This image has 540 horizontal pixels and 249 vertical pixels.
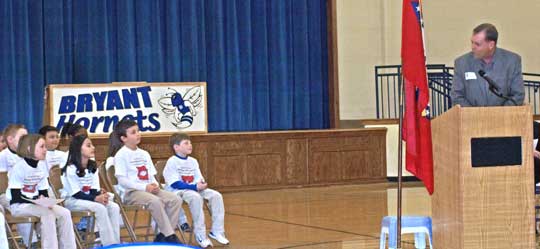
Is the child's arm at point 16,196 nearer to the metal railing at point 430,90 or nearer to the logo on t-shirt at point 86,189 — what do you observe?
the logo on t-shirt at point 86,189

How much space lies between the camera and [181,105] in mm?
13438

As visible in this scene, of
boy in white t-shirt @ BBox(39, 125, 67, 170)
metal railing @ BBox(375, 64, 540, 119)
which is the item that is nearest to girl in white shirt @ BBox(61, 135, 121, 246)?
boy in white t-shirt @ BBox(39, 125, 67, 170)

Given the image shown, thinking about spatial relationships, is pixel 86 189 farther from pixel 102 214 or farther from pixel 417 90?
pixel 417 90

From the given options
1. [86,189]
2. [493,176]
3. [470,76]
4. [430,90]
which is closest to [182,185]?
[86,189]

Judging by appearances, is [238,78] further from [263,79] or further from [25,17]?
[25,17]

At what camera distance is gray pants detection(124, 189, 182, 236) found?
7.38 metres

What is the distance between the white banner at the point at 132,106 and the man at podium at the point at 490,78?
25.2ft

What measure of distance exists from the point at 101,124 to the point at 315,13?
439cm

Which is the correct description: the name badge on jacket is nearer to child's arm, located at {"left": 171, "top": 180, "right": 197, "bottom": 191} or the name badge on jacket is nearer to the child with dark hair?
child's arm, located at {"left": 171, "top": 180, "right": 197, "bottom": 191}

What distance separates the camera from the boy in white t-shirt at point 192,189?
7.85 m

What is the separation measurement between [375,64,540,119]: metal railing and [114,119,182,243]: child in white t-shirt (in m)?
8.07

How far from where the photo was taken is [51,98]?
41.1 feet

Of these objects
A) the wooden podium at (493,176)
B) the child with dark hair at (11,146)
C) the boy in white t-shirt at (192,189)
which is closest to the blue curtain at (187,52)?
the child with dark hair at (11,146)

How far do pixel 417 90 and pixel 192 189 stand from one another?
3004mm
